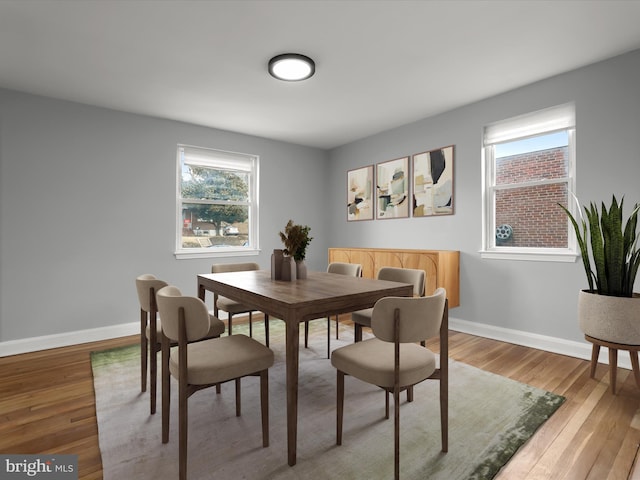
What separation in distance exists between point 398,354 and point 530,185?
289cm

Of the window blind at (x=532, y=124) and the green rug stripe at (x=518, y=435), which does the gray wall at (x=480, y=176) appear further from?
the green rug stripe at (x=518, y=435)

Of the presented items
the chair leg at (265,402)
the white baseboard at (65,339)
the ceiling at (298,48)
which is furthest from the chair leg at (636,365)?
the white baseboard at (65,339)

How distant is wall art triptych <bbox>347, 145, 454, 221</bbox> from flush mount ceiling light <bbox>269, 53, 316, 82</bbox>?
78.4 inches

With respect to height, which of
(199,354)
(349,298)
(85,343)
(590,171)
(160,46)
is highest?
(160,46)

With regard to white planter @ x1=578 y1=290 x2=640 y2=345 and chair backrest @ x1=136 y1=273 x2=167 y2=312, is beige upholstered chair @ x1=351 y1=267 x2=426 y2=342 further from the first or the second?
chair backrest @ x1=136 y1=273 x2=167 y2=312

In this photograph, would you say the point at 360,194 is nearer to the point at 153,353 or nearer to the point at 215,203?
the point at 215,203

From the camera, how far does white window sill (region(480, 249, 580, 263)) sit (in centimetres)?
311

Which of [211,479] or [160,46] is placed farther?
[160,46]

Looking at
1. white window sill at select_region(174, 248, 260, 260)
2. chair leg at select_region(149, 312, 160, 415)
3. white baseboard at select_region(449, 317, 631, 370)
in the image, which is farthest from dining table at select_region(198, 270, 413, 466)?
white baseboard at select_region(449, 317, 631, 370)

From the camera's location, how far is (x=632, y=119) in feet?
9.02

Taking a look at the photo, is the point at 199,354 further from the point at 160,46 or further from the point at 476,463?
the point at 160,46

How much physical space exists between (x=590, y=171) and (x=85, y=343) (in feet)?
17.3

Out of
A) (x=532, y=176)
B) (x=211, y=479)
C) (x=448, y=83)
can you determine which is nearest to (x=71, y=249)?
(x=211, y=479)

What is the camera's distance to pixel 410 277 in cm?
262
